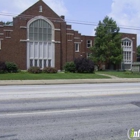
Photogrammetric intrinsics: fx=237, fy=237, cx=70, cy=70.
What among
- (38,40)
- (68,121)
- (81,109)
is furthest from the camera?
(38,40)

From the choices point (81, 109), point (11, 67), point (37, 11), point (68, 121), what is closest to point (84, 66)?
point (11, 67)

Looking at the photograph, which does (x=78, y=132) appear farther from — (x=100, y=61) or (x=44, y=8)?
(x=100, y=61)

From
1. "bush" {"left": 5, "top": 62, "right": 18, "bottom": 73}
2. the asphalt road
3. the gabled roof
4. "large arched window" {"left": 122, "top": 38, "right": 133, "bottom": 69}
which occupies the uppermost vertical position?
the gabled roof

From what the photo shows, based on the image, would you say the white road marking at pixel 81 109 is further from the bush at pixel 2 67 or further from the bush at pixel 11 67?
the bush at pixel 11 67

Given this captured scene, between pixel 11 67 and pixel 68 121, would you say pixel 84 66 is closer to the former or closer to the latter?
pixel 11 67

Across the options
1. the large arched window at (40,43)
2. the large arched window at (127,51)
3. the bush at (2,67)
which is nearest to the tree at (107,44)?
the large arched window at (127,51)

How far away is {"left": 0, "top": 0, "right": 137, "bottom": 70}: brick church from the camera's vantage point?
Result: 4194 centimetres

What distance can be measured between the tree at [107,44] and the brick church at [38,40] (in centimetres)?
634

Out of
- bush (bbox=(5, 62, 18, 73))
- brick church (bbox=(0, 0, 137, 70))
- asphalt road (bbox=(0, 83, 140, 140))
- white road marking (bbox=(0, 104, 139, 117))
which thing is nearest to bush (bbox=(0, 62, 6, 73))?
bush (bbox=(5, 62, 18, 73))

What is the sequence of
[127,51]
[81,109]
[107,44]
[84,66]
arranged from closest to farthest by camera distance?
[81,109], [84,66], [107,44], [127,51]

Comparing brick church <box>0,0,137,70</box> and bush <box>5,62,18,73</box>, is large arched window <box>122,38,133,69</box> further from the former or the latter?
bush <box>5,62,18,73</box>

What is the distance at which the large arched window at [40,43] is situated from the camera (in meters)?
42.8

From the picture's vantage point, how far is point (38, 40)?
4331 centimetres

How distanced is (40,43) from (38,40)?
674 millimetres
